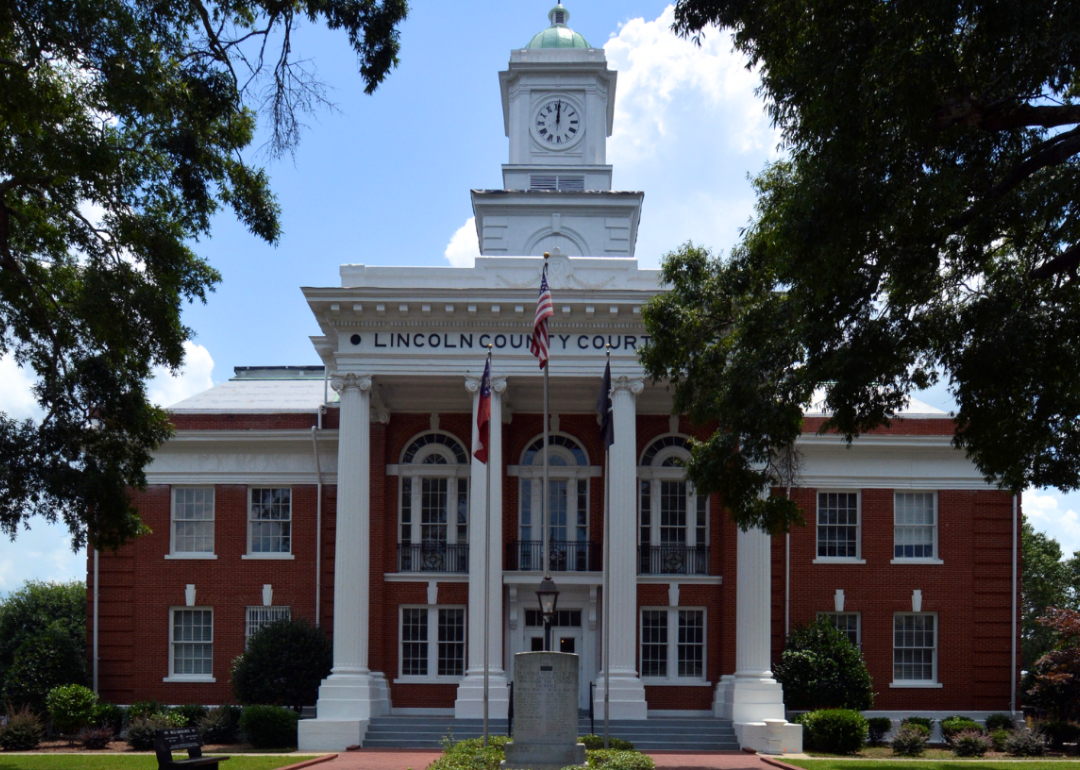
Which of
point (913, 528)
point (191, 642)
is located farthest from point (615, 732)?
point (191, 642)

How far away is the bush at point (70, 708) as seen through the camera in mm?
30891

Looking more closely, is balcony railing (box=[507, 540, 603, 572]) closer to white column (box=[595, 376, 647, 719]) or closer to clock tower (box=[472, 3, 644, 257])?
white column (box=[595, 376, 647, 719])

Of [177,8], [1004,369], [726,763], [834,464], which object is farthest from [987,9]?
[834,464]

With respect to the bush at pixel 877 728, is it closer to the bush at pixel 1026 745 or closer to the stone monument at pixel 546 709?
the bush at pixel 1026 745

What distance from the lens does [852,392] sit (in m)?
18.6

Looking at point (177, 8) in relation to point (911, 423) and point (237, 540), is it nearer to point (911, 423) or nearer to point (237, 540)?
point (237, 540)

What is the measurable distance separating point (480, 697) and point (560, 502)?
6425mm

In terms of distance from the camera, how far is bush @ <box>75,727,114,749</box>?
97.5 ft

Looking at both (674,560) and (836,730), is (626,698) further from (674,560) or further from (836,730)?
(674,560)

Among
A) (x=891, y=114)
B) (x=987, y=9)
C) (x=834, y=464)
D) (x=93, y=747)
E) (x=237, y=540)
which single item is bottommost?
(x=93, y=747)

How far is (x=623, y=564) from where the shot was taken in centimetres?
Answer: 2953

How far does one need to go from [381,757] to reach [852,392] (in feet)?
43.8

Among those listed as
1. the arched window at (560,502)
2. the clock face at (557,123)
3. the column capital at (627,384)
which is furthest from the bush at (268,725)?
the clock face at (557,123)

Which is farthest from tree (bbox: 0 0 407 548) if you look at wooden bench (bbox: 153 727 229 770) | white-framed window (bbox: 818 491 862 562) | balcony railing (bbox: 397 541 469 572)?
white-framed window (bbox: 818 491 862 562)
